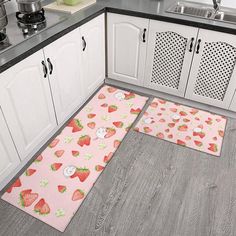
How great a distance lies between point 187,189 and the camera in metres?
1.71

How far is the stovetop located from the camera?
157 centimetres

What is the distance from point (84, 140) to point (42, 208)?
2.11 feet

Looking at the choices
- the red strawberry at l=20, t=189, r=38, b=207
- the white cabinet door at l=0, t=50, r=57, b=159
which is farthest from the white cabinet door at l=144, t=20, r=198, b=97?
the red strawberry at l=20, t=189, r=38, b=207

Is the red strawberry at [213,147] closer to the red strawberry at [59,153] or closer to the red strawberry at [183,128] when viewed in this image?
the red strawberry at [183,128]

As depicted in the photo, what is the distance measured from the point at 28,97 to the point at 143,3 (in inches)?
55.5

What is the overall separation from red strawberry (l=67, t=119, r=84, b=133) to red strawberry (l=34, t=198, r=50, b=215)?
689 mm

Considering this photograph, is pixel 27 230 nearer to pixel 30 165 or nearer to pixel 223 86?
pixel 30 165

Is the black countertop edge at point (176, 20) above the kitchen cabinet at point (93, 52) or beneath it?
above

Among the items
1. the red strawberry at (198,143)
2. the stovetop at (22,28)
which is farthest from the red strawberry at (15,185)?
the red strawberry at (198,143)

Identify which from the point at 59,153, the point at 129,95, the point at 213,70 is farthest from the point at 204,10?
the point at 59,153

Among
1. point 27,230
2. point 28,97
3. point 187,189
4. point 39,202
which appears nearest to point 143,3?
point 28,97

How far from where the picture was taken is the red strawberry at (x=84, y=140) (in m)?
2.02

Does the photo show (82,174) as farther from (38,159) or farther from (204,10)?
(204,10)

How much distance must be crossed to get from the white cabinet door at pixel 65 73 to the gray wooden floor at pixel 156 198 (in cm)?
58
